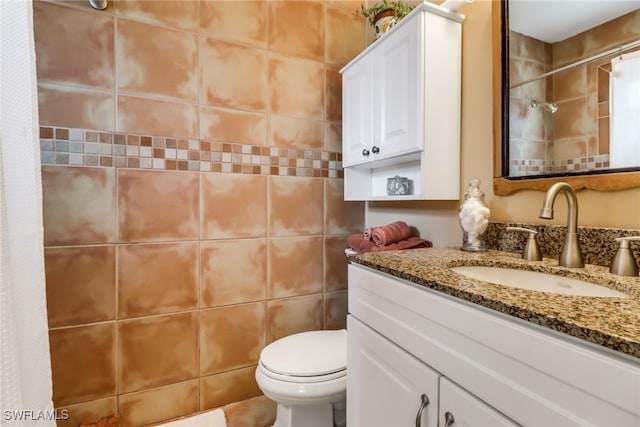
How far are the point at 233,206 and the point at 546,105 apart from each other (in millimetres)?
1306

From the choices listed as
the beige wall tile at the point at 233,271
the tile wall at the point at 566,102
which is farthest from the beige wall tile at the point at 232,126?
the tile wall at the point at 566,102

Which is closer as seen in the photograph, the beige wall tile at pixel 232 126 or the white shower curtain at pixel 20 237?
the white shower curtain at pixel 20 237

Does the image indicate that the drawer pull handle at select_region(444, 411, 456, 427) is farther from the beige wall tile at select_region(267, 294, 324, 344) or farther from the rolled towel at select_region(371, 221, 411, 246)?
the beige wall tile at select_region(267, 294, 324, 344)

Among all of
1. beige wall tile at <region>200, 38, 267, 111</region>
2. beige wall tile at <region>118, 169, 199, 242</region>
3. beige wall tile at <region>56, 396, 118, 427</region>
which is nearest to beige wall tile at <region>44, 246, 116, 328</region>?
beige wall tile at <region>118, 169, 199, 242</region>

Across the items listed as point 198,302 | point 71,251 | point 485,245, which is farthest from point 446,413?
point 71,251

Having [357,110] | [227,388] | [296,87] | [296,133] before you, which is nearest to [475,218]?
[357,110]

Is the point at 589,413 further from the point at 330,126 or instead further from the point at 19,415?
the point at 330,126

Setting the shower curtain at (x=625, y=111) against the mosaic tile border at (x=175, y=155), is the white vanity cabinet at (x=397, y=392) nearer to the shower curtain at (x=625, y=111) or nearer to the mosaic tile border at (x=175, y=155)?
the shower curtain at (x=625, y=111)

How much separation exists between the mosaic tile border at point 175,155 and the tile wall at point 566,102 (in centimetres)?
96

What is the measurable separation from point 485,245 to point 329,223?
2.81 ft

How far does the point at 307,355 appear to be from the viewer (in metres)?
1.29

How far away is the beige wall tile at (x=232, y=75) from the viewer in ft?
4.90

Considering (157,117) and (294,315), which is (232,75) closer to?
(157,117)

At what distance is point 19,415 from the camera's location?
537mm
